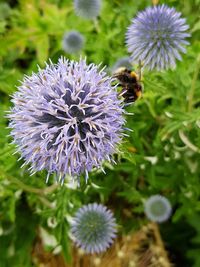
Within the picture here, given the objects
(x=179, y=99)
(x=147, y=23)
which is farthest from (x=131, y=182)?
(x=147, y=23)

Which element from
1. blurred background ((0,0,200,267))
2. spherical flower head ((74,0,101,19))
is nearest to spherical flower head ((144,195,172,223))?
blurred background ((0,0,200,267))

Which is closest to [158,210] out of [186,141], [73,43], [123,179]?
[123,179]

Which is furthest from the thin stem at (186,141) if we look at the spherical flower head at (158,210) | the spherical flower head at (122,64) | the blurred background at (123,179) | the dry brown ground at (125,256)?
the dry brown ground at (125,256)

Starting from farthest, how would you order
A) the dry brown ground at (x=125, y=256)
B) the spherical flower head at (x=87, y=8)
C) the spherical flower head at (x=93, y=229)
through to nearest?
the spherical flower head at (x=87, y=8)
the dry brown ground at (x=125, y=256)
the spherical flower head at (x=93, y=229)

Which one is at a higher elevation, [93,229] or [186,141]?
[186,141]

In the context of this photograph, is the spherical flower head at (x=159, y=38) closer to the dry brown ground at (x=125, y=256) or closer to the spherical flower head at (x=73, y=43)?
the spherical flower head at (x=73, y=43)

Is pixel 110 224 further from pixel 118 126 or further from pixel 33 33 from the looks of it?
pixel 33 33

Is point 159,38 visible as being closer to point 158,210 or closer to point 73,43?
point 73,43
